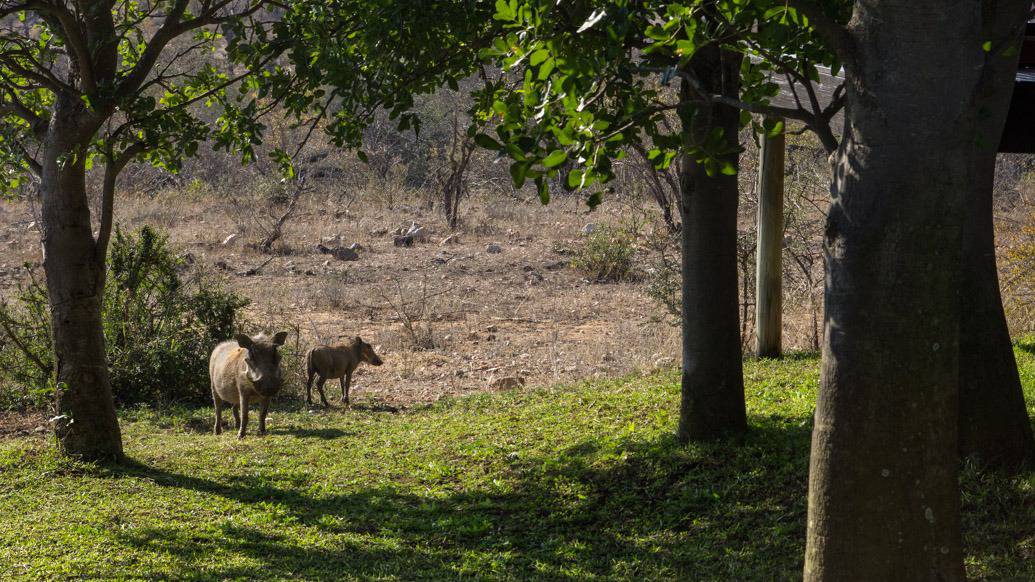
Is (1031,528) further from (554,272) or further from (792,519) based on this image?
(554,272)

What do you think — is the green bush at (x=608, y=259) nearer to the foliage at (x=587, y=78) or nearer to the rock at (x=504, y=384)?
the rock at (x=504, y=384)

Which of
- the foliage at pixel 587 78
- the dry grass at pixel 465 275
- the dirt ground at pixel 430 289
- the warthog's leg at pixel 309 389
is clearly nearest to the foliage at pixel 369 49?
the foliage at pixel 587 78

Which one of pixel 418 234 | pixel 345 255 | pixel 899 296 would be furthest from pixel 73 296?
pixel 418 234

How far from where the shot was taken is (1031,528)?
498 centimetres

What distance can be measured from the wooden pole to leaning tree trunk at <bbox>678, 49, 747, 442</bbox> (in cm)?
333

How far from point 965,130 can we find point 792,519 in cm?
271

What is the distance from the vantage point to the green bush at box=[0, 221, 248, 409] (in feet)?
36.6

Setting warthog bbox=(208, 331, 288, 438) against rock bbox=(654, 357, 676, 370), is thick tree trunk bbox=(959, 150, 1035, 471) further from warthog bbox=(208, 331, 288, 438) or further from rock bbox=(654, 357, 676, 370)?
warthog bbox=(208, 331, 288, 438)

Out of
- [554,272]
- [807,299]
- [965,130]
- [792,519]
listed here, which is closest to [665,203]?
[554,272]

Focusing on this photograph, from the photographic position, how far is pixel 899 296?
3.79 meters

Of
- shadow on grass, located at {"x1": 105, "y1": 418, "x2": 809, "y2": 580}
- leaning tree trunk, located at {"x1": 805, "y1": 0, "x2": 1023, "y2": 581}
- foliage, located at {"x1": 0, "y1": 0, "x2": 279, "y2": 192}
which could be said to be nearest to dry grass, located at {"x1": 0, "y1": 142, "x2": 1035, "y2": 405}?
foliage, located at {"x1": 0, "y1": 0, "x2": 279, "y2": 192}

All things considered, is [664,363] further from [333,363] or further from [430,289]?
[430,289]

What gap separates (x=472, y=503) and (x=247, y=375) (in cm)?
355

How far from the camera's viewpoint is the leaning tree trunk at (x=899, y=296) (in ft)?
12.3
